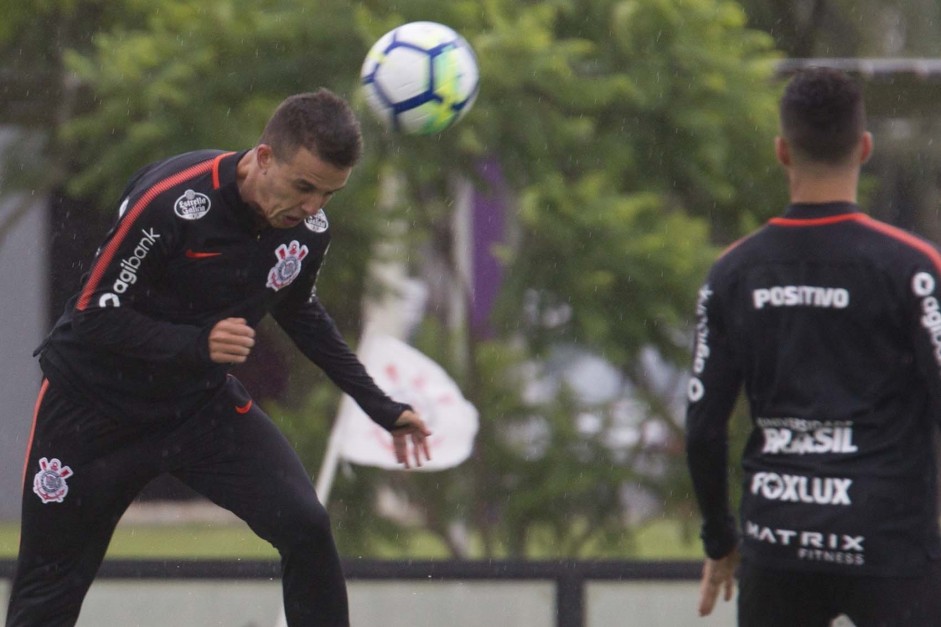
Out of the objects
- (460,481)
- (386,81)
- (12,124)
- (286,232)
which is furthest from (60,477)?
(12,124)

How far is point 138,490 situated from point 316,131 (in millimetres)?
1304

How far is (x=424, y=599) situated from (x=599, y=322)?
8.37ft

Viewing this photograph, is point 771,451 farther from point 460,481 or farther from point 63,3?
point 63,3

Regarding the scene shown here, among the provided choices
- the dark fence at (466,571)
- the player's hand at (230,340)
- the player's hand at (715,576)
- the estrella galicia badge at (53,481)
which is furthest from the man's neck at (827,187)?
the dark fence at (466,571)

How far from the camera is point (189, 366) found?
4203 mm

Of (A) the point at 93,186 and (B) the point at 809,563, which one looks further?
(A) the point at 93,186

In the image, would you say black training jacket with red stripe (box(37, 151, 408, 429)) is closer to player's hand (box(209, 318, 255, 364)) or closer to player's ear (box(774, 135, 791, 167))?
player's hand (box(209, 318, 255, 364))

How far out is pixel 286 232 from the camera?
172 inches

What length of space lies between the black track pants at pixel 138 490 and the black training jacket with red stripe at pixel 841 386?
5.54ft

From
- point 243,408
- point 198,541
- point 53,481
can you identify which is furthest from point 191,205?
point 198,541

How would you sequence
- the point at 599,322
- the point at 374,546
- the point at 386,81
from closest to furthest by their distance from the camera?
the point at 386,81, the point at 599,322, the point at 374,546

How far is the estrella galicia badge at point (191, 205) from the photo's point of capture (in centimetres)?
414

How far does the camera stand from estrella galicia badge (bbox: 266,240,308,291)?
436 cm

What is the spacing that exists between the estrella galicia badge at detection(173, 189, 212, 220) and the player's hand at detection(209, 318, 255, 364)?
0.38m
